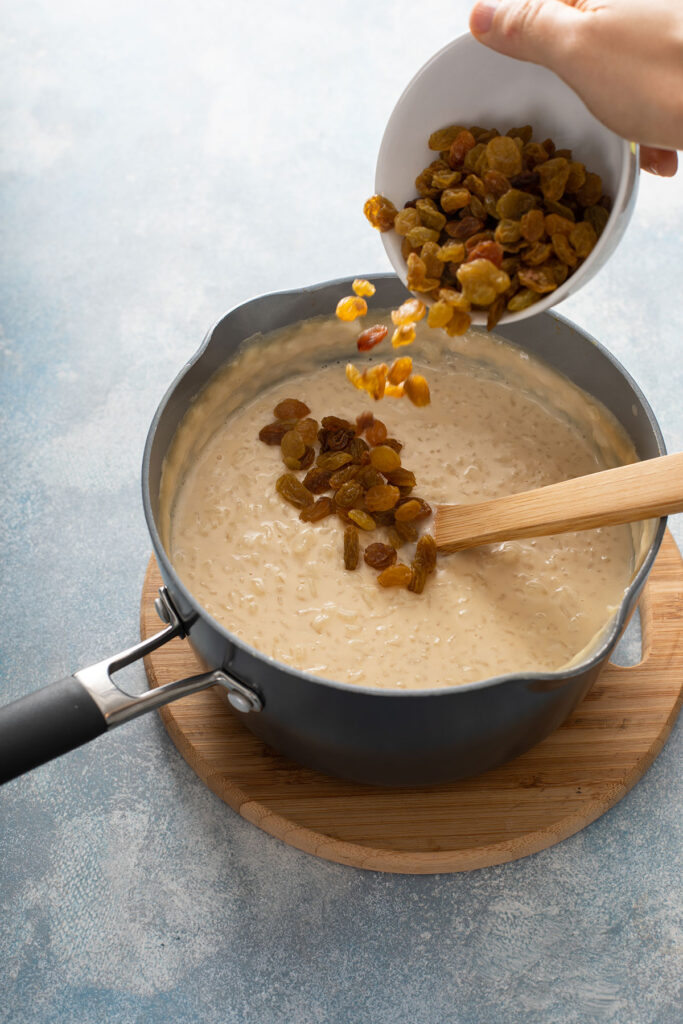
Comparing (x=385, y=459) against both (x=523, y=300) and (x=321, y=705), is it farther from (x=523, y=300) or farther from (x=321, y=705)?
(x=321, y=705)

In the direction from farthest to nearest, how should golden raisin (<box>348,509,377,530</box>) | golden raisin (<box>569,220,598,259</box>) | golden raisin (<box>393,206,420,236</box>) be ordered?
golden raisin (<box>348,509,377,530</box>) < golden raisin (<box>393,206,420,236</box>) < golden raisin (<box>569,220,598,259</box>)

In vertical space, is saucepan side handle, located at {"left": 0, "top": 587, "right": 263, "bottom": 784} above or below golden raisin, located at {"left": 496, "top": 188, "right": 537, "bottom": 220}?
below

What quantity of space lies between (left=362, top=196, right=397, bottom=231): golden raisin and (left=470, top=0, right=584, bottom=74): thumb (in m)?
0.29

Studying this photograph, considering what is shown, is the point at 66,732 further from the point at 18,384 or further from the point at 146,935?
the point at 18,384

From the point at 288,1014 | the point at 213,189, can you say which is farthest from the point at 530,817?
the point at 213,189

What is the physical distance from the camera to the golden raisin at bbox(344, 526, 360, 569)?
180cm

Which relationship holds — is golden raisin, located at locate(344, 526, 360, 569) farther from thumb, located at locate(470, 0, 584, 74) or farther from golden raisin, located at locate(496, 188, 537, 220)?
thumb, located at locate(470, 0, 584, 74)

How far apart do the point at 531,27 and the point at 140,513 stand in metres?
1.25

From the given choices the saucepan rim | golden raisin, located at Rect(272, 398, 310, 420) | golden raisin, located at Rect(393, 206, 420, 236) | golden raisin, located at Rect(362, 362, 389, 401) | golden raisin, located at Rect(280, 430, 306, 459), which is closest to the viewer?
the saucepan rim

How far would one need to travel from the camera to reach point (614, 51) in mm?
1400

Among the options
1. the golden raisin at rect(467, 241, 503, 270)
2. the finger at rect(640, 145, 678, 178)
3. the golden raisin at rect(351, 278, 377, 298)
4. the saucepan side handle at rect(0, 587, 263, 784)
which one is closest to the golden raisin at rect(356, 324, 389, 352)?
the golden raisin at rect(351, 278, 377, 298)

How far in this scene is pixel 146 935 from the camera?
5.50ft

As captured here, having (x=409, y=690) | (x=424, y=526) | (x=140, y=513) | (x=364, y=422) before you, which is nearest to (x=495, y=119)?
(x=364, y=422)

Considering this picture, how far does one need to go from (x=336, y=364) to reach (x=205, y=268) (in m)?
0.66
